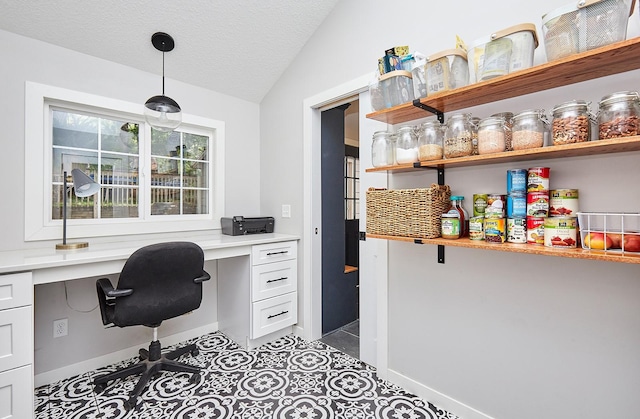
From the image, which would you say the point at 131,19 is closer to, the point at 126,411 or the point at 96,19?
the point at 96,19

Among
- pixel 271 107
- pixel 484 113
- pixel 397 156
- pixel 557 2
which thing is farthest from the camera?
pixel 271 107

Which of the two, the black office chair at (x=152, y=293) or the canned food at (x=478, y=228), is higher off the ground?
the canned food at (x=478, y=228)

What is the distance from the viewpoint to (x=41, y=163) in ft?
6.52

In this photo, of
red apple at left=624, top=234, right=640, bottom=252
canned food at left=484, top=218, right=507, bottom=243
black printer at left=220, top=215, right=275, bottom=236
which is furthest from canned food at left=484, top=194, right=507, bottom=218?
black printer at left=220, top=215, right=275, bottom=236

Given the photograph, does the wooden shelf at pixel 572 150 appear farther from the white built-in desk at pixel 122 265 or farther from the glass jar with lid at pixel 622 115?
the white built-in desk at pixel 122 265

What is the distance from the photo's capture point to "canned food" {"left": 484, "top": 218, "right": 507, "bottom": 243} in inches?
53.1

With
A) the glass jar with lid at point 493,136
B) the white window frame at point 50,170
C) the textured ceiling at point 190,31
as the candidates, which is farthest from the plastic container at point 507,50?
the white window frame at point 50,170

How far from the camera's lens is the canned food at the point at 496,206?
137 cm

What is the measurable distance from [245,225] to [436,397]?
185 cm

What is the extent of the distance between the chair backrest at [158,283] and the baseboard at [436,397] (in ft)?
4.56

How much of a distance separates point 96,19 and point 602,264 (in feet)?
9.86

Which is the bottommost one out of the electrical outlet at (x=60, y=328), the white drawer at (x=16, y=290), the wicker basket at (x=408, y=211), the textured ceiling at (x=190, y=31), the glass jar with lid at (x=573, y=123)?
the electrical outlet at (x=60, y=328)

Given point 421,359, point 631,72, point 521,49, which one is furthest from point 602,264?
point 421,359

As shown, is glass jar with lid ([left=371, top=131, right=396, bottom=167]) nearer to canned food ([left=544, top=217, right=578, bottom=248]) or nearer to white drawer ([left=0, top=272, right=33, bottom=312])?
canned food ([left=544, top=217, right=578, bottom=248])
